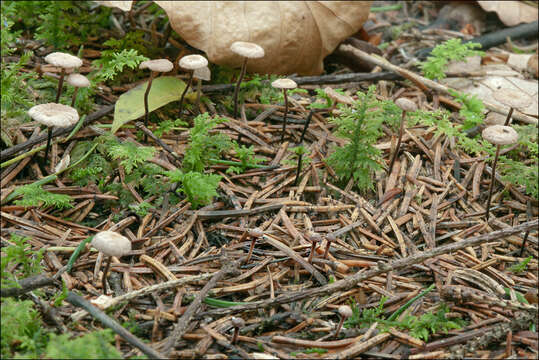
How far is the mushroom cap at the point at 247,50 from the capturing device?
403cm

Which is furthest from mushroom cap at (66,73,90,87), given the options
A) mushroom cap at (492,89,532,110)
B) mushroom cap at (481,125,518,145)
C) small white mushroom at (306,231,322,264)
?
mushroom cap at (492,89,532,110)

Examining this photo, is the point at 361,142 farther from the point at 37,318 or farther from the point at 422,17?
the point at 422,17

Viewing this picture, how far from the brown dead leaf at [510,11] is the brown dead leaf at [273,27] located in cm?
198

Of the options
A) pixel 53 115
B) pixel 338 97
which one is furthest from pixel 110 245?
pixel 338 97

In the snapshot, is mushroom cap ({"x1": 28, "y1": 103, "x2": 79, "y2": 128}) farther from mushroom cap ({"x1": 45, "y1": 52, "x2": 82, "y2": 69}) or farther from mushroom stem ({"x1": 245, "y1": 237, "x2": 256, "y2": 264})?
mushroom stem ({"x1": 245, "y1": 237, "x2": 256, "y2": 264})

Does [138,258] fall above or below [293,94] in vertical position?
below

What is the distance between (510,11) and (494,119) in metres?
2.12

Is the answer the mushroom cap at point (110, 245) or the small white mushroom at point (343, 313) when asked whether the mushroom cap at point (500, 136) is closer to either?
the small white mushroom at point (343, 313)

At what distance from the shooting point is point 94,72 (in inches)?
173

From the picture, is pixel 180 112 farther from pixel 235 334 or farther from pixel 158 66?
pixel 235 334

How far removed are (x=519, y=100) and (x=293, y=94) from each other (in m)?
2.02

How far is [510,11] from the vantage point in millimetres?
6176

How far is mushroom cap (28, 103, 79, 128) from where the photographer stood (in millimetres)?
3234

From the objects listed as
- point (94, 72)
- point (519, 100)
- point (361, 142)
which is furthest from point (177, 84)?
point (519, 100)
